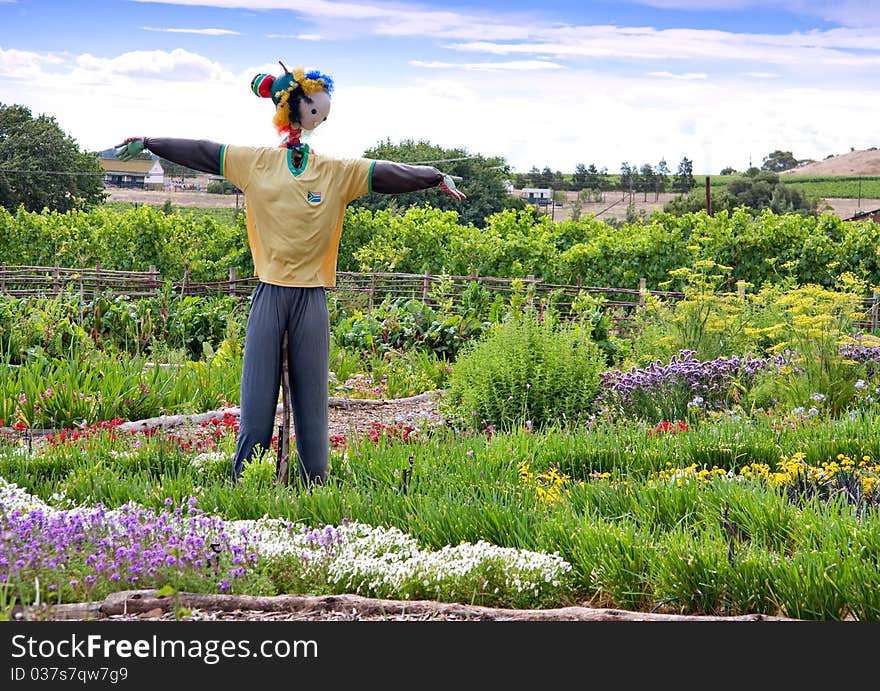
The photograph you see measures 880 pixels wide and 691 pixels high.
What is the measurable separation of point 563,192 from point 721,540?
6581 cm

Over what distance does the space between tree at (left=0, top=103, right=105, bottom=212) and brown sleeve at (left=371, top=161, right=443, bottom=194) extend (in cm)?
4379

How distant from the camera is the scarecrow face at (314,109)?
16.9 ft

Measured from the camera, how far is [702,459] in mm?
5105

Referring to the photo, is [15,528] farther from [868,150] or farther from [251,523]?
[868,150]

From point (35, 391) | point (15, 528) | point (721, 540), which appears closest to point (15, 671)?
point (15, 528)

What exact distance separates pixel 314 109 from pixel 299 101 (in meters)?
0.09

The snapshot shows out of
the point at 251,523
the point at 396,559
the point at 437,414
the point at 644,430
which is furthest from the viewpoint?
the point at 437,414

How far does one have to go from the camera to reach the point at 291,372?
517 cm

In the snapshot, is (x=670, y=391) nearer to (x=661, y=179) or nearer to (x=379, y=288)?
(x=379, y=288)

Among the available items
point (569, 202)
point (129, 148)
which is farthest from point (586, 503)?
point (569, 202)

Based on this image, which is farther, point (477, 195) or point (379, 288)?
point (477, 195)

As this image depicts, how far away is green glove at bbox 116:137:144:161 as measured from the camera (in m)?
5.23

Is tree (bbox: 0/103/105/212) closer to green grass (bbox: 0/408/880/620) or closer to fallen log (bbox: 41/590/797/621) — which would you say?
green grass (bbox: 0/408/880/620)

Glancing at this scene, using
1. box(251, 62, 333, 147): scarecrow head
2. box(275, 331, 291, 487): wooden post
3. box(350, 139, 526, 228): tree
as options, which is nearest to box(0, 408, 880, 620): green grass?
box(275, 331, 291, 487): wooden post
